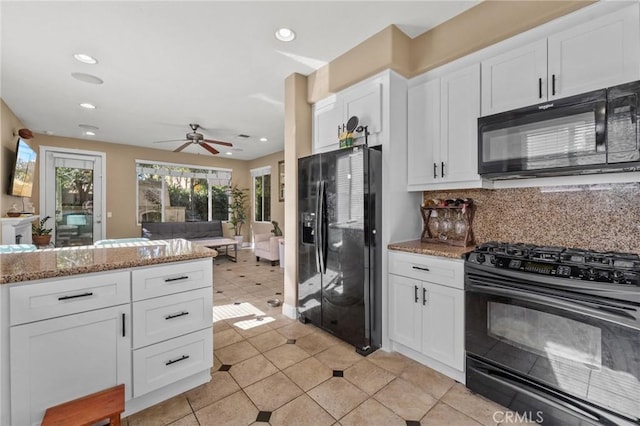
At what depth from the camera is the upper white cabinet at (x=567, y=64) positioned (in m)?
1.59

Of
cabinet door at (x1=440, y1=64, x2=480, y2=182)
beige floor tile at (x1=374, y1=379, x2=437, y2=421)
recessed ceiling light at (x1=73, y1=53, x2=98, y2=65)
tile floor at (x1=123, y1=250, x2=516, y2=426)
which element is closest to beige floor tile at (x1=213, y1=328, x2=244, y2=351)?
tile floor at (x1=123, y1=250, x2=516, y2=426)

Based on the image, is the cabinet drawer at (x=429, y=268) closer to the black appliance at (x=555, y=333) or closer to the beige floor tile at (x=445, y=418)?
the black appliance at (x=555, y=333)

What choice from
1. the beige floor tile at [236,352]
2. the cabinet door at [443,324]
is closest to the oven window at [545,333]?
the cabinet door at [443,324]

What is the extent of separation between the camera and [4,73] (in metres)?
3.11

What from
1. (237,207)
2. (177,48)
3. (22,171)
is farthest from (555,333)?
(237,207)

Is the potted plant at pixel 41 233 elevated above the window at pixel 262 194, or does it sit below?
below

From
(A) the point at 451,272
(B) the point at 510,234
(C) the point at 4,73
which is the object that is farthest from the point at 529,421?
(C) the point at 4,73

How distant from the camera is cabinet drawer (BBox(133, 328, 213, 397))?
170 cm

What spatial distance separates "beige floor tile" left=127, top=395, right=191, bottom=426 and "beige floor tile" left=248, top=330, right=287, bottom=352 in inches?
31.2

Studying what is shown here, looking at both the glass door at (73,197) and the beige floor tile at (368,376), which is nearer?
the beige floor tile at (368,376)

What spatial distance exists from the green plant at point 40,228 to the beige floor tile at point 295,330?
5.63 m

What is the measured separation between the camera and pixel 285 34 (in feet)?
8.03

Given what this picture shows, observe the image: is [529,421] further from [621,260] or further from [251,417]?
[251,417]

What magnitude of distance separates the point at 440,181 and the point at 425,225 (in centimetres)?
Result: 47
